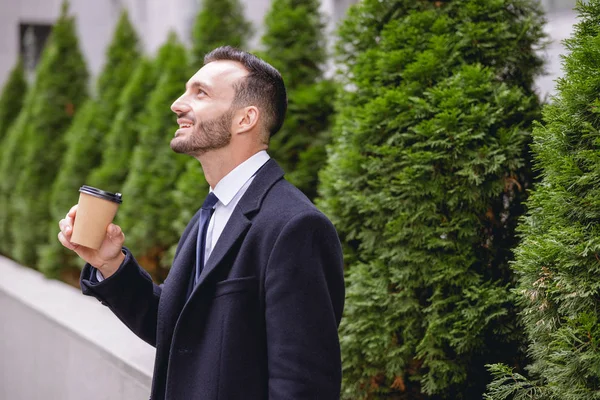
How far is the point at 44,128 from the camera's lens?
8.64m

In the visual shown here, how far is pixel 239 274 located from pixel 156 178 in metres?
4.42

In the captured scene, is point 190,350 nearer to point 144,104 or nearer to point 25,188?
point 144,104

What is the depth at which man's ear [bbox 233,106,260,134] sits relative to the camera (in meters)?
2.25

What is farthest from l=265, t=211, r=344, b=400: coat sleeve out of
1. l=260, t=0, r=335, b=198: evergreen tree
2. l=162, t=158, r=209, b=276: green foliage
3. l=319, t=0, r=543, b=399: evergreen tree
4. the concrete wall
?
l=162, t=158, r=209, b=276: green foliage

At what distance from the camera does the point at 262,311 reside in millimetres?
2074

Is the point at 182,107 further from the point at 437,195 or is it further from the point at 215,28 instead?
the point at 215,28

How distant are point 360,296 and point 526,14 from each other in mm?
1637

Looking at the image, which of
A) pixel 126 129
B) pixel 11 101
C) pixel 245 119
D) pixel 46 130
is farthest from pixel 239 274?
pixel 11 101

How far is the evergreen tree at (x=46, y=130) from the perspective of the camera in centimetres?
843

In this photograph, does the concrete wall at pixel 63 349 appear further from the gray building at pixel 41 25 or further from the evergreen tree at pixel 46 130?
the gray building at pixel 41 25

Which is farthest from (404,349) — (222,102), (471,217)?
(222,102)

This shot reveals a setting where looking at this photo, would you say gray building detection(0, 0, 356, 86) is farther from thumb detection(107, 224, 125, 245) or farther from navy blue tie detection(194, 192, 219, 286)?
navy blue tie detection(194, 192, 219, 286)

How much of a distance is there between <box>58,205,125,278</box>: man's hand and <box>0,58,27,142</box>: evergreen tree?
9.24 m

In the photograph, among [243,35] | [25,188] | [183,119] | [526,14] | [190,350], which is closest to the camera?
[190,350]
